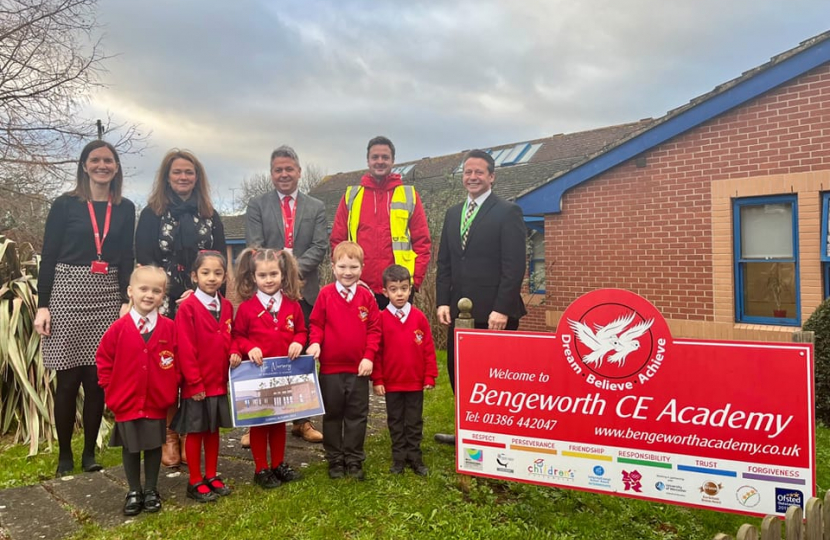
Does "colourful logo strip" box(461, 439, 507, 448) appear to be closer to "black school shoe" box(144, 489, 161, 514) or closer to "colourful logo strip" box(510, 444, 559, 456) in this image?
"colourful logo strip" box(510, 444, 559, 456)

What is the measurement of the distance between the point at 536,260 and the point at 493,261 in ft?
28.4

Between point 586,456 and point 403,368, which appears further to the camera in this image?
point 403,368

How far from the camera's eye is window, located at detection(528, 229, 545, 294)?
38.3ft

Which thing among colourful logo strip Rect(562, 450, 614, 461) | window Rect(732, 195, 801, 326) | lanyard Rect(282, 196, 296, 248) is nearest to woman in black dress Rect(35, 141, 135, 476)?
lanyard Rect(282, 196, 296, 248)

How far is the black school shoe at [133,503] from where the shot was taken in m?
3.29

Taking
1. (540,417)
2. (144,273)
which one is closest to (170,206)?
(144,273)

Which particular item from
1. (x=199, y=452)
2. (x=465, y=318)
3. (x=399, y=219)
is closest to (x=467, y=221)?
(x=399, y=219)

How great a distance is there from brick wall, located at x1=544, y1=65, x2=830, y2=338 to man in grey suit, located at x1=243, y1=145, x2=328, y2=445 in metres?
5.99

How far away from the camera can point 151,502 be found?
3336mm

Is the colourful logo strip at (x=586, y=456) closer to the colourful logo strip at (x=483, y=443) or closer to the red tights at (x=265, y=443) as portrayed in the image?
the colourful logo strip at (x=483, y=443)

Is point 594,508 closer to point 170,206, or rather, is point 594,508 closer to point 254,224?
point 254,224

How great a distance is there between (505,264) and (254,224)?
6.53 feet

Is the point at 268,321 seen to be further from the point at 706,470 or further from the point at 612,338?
the point at 706,470

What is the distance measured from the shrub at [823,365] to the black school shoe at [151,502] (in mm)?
5935
